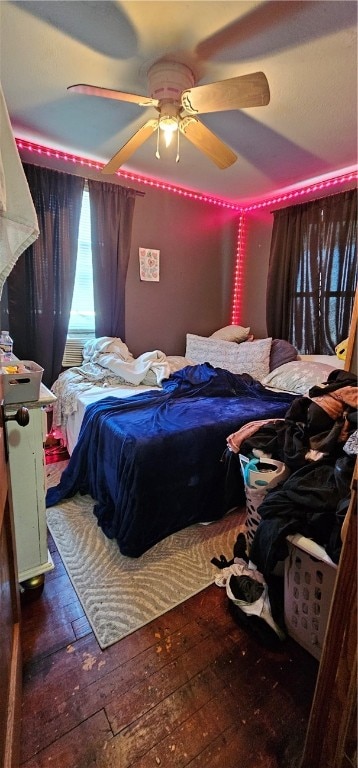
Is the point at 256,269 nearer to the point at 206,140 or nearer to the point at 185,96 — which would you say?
the point at 206,140

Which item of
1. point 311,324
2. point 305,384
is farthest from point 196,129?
point 311,324

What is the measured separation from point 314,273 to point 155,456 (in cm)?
252

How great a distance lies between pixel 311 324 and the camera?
3.22 m

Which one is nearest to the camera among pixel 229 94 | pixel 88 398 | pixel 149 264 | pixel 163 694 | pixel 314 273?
pixel 163 694

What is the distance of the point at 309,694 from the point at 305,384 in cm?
190

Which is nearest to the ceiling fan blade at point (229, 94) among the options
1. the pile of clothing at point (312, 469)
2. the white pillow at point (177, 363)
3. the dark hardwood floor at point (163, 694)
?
the pile of clothing at point (312, 469)

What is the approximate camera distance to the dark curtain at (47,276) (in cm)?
264

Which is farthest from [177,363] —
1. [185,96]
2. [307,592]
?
[307,592]

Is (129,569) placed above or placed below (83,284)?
below

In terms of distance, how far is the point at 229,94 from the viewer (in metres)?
1.50

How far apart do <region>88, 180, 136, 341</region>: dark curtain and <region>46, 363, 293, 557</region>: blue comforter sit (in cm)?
116

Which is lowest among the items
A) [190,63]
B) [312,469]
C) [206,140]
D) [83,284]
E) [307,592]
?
[307,592]

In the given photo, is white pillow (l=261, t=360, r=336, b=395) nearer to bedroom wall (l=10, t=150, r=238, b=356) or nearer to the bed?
the bed

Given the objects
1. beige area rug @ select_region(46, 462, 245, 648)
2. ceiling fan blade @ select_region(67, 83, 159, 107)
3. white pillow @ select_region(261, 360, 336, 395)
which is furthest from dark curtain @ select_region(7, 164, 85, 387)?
white pillow @ select_region(261, 360, 336, 395)
